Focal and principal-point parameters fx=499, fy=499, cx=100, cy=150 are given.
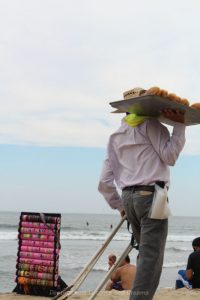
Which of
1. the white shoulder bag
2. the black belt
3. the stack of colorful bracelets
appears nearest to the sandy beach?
the stack of colorful bracelets

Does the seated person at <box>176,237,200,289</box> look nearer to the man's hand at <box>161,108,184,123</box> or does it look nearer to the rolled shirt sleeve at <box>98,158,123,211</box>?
the rolled shirt sleeve at <box>98,158,123,211</box>

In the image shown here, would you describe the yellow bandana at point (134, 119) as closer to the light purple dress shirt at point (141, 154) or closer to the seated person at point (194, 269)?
the light purple dress shirt at point (141, 154)

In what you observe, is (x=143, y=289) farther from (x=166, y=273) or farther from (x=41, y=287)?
(x=166, y=273)

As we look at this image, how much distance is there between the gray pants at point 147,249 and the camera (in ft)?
9.86

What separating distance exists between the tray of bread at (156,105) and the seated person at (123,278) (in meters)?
3.83

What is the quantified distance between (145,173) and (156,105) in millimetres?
425

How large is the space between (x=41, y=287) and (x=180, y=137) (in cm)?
364

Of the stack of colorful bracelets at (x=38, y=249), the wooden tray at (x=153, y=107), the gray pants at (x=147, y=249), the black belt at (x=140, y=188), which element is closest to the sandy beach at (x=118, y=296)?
the stack of colorful bracelets at (x=38, y=249)

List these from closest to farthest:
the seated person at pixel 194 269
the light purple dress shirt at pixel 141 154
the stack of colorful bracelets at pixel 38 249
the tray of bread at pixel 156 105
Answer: the tray of bread at pixel 156 105
the light purple dress shirt at pixel 141 154
the stack of colorful bracelets at pixel 38 249
the seated person at pixel 194 269

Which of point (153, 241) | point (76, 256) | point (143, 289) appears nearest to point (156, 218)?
point (153, 241)

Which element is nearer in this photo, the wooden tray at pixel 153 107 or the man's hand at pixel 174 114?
the wooden tray at pixel 153 107

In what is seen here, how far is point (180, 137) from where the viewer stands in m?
3.01

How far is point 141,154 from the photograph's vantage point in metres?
3.14

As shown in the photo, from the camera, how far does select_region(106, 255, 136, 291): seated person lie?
6619mm
